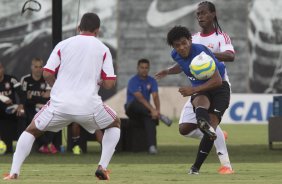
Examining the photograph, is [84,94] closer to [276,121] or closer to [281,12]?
[276,121]

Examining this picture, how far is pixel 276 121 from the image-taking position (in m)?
19.3

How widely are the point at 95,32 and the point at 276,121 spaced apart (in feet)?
31.1

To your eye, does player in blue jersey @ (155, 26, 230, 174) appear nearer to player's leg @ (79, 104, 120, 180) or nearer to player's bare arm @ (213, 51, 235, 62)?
player's bare arm @ (213, 51, 235, 62)

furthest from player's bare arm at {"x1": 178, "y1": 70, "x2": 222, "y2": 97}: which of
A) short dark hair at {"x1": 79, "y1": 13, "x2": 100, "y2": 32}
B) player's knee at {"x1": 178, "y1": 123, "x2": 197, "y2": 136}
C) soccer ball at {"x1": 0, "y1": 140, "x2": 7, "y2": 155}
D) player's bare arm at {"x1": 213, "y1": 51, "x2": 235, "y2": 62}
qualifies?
soccer ball at {"x1": 0, "y1": 140, "x2": 7, "y2": 155}

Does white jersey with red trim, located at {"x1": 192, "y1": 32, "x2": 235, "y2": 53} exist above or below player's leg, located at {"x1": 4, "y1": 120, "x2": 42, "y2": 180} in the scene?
above

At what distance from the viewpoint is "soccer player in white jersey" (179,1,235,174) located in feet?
40.1

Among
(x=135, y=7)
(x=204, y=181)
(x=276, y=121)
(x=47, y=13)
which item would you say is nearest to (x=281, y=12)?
(x=135, y=7)

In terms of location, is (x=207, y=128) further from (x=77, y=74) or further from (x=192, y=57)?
(x=77, y=74)

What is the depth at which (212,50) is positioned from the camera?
12562 millimetres

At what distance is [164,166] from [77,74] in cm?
462

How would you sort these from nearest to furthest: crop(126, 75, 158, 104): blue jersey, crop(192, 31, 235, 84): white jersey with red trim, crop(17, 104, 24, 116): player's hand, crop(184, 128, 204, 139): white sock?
crop(184, 128, 204, 139): white sock, crop(192, 31, 235, 84): white jersey with red trim, crop(17, 104, 24, 116): player's hand, crop(126, 75, 158, 104): blue jersey

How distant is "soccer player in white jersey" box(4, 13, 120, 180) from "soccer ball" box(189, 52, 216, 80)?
1.46m

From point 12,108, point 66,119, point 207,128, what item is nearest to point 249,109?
point 12,108

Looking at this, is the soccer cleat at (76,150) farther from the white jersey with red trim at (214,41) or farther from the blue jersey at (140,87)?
the white jersey with red trim at (214,41)
